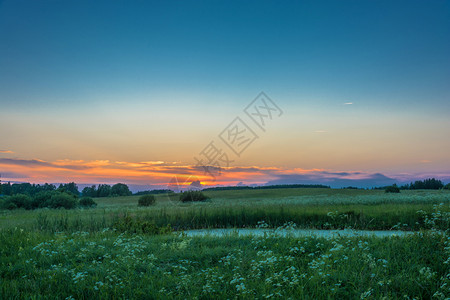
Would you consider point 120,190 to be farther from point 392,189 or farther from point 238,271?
point 238,271

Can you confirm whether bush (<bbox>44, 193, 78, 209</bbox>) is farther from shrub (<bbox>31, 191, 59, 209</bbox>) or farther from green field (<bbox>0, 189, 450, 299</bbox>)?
green field (<bbox>0, 189, 450, 299</bbox>)

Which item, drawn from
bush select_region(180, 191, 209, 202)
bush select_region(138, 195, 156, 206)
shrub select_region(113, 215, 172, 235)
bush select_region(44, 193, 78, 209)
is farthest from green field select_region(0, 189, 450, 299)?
bush select_region(180, 191, 209, 202)

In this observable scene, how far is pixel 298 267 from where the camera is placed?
261 inches

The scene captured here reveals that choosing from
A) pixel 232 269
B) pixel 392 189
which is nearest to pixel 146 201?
pixel 232 269

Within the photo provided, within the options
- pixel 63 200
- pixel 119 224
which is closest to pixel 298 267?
pixel 119 224

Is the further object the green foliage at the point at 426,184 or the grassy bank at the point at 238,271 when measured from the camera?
the green foliage at the point at 426,184

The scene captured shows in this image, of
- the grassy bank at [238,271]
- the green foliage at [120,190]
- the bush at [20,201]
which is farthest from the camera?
the green foliage at [120,190]

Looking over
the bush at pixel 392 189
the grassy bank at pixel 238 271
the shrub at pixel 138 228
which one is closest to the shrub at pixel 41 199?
the shrub at pixel 138 228

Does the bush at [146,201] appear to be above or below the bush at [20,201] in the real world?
below

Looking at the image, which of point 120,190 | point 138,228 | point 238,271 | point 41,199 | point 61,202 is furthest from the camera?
point 120,190

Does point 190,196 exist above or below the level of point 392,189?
above

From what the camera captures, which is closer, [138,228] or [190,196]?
[138,228]

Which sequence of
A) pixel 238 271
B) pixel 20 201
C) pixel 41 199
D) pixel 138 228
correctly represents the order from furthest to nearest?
pixel 41 199, pixel 20 201, pixel 138 228, pixel 238 271

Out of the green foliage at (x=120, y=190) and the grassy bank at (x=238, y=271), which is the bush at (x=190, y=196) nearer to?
the grassy bank at (x=238, y=271)
